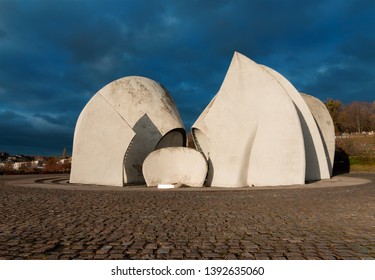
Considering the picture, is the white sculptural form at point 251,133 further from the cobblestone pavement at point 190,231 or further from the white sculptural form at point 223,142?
the cobblestone pavement at point 190,231

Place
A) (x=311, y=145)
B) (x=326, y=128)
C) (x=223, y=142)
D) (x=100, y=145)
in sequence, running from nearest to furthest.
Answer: (x=223, y=142) < (x=100, y=145) < (x=311, y=145) < (x=326, y=128)

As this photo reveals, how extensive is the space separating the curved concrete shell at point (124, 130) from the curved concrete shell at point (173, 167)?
1468mm

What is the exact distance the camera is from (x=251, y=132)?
55.1 ft

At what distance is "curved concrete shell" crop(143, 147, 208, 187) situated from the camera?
56.7 ft

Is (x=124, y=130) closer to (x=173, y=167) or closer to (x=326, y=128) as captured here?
(x=173, y=167)

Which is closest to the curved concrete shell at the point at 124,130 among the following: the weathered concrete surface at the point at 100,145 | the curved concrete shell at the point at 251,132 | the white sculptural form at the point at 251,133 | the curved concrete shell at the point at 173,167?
the weathered concrete surface at the point at 100,145

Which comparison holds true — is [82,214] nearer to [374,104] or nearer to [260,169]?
[260,169]

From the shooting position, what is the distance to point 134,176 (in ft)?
66.6

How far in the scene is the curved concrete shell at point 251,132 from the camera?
1619 cm

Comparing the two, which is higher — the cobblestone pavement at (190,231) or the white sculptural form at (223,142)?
the white sculptural form at (223,142)

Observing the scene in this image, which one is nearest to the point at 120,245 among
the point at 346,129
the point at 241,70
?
the point at 241,70

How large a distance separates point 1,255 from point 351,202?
861 cm

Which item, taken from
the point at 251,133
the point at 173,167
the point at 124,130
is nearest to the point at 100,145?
the point at 124,130

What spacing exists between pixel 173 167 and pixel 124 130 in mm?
3251
